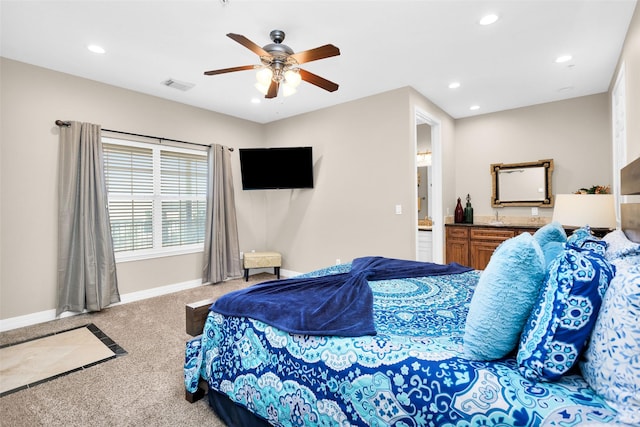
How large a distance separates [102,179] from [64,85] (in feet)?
3.56

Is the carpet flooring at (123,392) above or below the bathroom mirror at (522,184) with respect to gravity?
below

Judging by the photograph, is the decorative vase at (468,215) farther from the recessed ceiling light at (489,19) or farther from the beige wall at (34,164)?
the beige wall at (34,164)

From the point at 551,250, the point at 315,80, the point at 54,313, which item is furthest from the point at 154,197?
the point at 551,250

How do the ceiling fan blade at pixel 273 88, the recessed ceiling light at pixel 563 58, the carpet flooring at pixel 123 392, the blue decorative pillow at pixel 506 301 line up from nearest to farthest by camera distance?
the blue decorative pillow at pixel 506 301
the carpet flooring at pixel 123 392
the ceiling fan blade at pixel 273 88
the recessed ceiling light at pixel 563 58

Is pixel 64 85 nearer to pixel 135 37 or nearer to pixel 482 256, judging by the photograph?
pixel 135 37

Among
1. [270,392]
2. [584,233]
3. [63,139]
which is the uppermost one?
[63,139]

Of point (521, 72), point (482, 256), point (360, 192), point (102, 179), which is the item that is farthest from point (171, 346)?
point (521, 72)

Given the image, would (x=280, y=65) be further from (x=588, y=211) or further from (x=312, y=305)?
(x=588, y=211)

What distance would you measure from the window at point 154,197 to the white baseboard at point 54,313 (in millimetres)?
478

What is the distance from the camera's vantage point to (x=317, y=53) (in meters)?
2.31

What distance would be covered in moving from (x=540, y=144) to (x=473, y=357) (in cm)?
453

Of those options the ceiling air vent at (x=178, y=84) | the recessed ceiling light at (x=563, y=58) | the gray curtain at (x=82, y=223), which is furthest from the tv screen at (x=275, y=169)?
the recessed ceiling light at (x=563, y=58)

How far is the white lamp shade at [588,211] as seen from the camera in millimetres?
2623

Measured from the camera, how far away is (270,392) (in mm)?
1493
